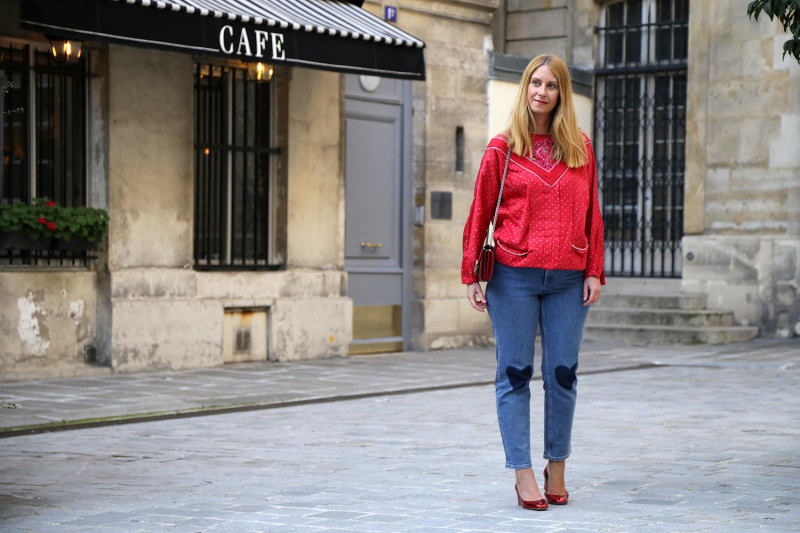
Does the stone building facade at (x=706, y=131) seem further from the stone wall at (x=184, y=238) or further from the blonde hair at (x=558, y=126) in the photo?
the blonde hair at (x=558, y=126)

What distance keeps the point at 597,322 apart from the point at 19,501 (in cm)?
1193

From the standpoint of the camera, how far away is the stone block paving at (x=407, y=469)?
4992 millimetres

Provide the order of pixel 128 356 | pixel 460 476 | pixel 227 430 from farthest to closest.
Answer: pixel 128 356
pixel 227 430
pixel 460 476

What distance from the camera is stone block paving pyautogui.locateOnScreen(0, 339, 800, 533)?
4992mm

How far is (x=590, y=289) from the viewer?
527 cm

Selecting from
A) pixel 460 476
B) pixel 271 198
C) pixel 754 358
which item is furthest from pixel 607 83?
pixel 460 476

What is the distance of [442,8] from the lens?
48.7ft

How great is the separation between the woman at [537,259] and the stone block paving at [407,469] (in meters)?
0.38

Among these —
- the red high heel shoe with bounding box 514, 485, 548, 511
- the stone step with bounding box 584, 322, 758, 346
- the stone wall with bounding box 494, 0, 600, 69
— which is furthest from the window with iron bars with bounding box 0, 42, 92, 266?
the stone wall with bounding box 494, 0, 600, 69

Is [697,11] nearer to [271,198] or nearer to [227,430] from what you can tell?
[271,198]

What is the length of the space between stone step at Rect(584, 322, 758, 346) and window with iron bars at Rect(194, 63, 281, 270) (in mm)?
5035

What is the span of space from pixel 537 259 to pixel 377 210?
29.9 feet

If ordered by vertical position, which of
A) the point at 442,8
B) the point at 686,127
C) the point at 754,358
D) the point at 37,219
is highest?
the point at 442,8

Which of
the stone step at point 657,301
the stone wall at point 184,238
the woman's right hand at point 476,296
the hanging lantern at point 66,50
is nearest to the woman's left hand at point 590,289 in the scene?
the woman's right hand at point 476,296
